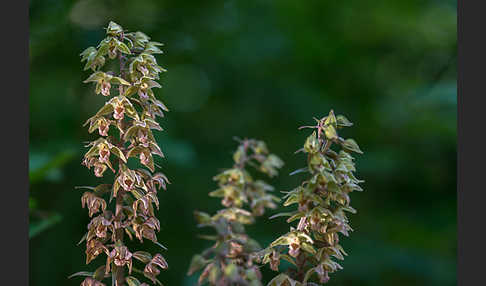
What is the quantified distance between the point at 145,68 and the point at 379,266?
8.27 ft

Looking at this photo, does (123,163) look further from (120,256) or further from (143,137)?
(120,256)

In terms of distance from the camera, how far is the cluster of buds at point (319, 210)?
4.34ft

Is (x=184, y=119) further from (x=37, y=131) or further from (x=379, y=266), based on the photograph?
(x=379, y=266)

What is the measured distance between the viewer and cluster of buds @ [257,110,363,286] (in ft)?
4.34

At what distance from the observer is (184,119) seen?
424 centimetres

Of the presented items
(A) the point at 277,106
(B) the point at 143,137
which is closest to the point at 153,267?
(B) the point at 143,137

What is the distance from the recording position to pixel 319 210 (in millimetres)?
1333

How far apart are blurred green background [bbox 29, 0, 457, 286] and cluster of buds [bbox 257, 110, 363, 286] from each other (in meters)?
1.40

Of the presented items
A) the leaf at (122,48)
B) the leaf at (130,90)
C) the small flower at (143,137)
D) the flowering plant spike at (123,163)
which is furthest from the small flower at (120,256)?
the leaf at (122,48)

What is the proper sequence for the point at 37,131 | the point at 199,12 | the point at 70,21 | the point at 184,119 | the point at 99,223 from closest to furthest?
the point at 99,223 < the point at 70,21 < the point at 37,131 < the point at 199,12 < the point at 184,119

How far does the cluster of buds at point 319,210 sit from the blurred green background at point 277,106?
140 cm

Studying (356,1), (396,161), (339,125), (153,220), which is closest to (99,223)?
(153,220)

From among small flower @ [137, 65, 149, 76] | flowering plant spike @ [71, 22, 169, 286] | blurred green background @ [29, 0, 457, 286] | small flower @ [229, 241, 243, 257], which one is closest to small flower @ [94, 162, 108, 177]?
flowering plant spike @ [71, 22, 169, 286]

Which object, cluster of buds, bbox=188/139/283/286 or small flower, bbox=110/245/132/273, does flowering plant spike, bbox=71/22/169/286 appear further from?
cluster of buds, bbox=188/139/283/286
